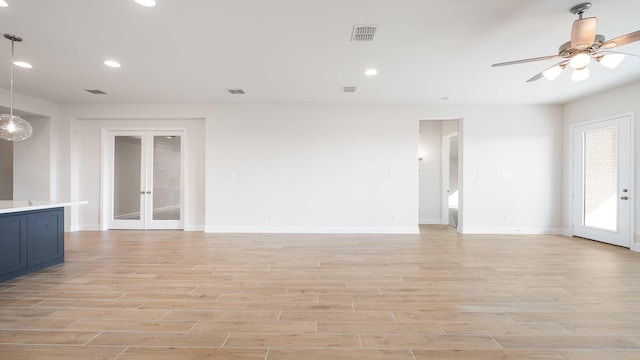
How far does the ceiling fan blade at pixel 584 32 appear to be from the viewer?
2.73 metres

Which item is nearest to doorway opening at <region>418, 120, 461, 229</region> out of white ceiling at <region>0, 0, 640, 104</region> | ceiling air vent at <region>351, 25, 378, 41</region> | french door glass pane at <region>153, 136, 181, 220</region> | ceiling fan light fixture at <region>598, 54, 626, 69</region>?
white ceiling at <region>0, 0, 640, 104</region>

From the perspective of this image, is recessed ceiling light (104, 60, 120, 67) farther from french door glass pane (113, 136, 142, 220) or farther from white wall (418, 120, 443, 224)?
white wall (418, 120, 443, 224)

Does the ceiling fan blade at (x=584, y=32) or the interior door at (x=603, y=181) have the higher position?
the ceiling fan blade at (x=584, y=32)

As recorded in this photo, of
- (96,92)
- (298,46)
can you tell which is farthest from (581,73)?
(96,92)

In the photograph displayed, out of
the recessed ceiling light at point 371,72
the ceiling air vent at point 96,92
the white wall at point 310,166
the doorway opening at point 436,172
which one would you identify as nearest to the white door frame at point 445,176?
the doorway opening at point 436,172

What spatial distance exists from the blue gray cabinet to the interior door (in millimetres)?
8862

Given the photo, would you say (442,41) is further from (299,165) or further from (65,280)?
(65,280)

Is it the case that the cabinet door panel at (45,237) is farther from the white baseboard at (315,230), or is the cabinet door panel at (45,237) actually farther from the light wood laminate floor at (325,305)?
the white baseboard at (315,230)

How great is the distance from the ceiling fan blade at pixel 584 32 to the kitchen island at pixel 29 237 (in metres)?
5.92

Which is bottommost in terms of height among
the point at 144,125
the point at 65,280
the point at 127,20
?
the point at 65,280

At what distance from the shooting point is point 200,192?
696 centimetres

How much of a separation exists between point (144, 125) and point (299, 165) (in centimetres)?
363

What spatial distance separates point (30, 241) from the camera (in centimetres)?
380

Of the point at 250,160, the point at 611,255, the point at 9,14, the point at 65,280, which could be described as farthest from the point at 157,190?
the point at 611,255
